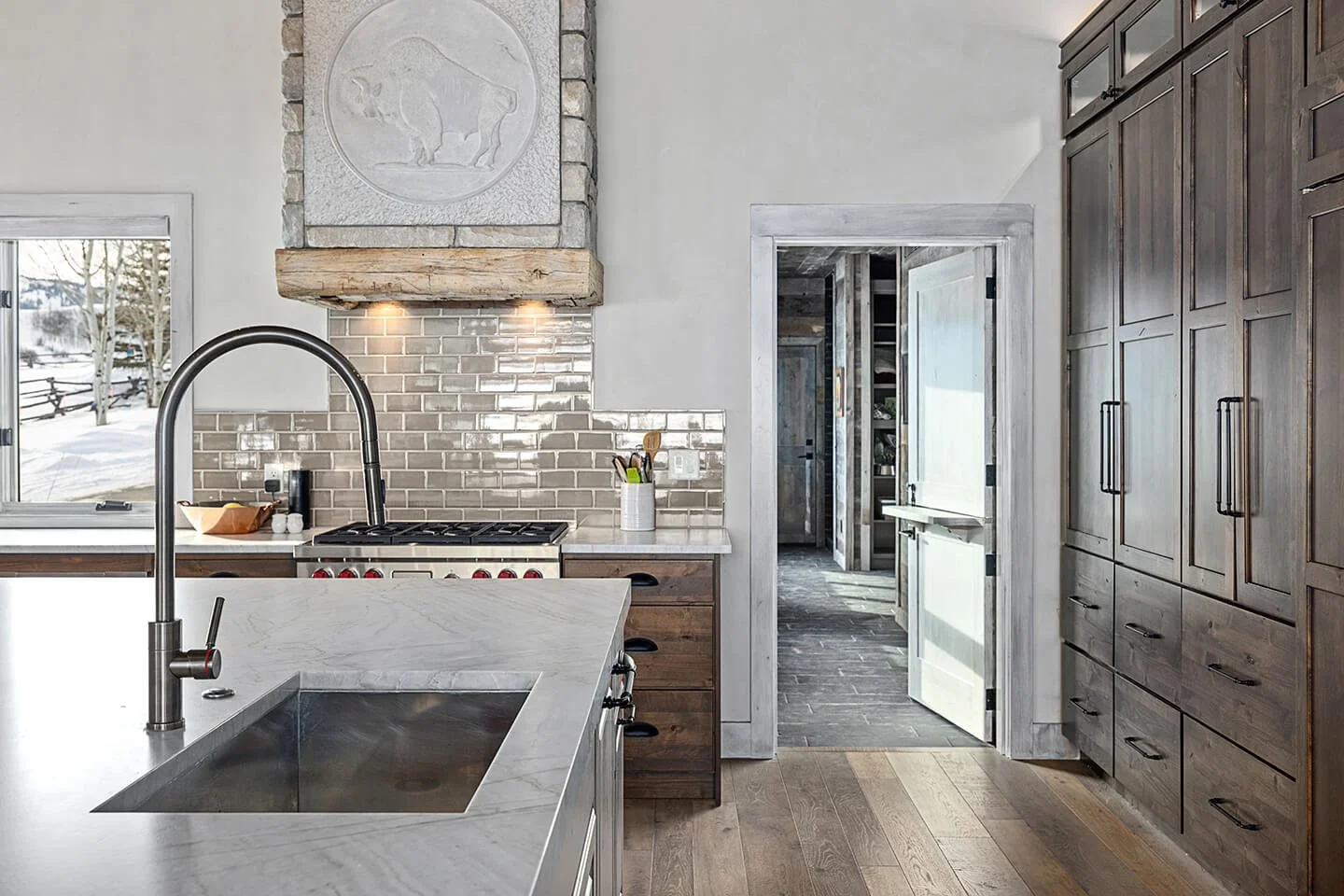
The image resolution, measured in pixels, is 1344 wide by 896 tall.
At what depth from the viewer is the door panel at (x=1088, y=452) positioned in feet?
12.9

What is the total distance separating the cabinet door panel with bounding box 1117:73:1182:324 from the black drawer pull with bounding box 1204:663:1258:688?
105 centimetres

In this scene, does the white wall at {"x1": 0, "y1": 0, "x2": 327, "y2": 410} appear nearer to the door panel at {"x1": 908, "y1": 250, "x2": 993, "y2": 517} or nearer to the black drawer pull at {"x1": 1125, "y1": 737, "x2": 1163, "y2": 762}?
the door panel at {"x1": 908, "y1": 250, "x2": 993, "y2": 517}

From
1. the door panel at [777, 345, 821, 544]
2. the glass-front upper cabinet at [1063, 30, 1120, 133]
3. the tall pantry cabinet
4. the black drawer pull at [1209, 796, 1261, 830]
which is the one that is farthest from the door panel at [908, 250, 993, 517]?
the door panel at [777, 345, 821, 544]

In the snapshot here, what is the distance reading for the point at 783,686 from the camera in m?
5.62

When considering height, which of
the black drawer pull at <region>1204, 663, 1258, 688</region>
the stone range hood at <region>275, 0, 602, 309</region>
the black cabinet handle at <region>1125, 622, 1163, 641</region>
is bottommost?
the black drawer pull at <region>1204, 663, 1258, 688</region>

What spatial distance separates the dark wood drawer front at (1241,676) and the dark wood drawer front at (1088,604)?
59 cm

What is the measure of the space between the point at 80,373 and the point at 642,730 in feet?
9.64

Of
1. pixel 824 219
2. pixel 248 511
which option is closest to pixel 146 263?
pixel 248 511

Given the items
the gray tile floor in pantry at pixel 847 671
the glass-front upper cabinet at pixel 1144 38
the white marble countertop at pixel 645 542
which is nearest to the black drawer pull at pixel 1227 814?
the gray tile floor in pantry at pixel 847 671

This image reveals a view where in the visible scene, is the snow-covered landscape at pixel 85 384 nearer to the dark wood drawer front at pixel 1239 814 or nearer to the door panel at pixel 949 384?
the door panel at pixel 949 384

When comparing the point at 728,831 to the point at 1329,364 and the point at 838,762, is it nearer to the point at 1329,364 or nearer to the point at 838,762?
the point at 838,762

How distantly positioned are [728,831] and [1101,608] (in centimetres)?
154

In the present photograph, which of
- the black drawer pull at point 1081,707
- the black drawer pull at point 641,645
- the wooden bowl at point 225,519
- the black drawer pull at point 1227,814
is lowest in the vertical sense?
the black drawer pull at point 1227,814

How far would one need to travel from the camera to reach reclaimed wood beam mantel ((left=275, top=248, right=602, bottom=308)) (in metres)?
3.98
